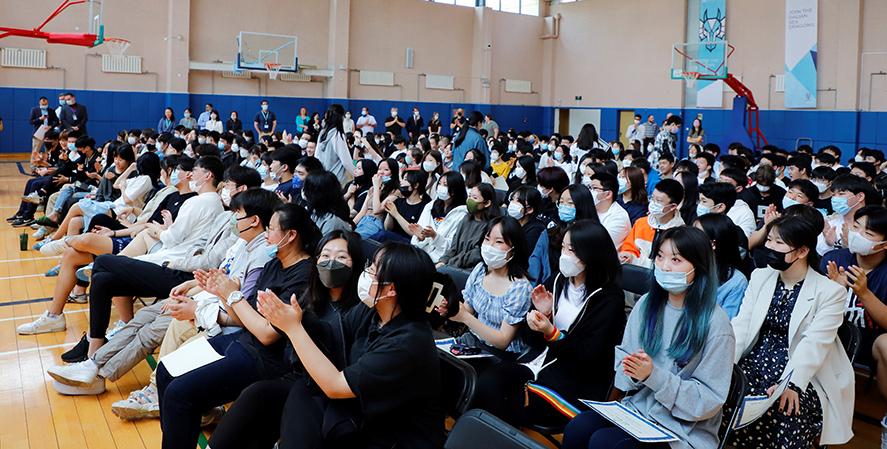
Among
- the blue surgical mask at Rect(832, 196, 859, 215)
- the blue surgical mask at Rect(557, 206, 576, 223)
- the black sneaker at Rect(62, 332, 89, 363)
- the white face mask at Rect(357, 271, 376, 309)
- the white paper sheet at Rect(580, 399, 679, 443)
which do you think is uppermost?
the blue surgical mask at Rect(832, 196, 859, 215)

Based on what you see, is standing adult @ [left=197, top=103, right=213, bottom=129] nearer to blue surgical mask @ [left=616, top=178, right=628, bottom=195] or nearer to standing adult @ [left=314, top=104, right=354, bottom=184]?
standing adult @ [left=314, top=104, right=354, bottom=184]

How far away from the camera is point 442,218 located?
5.47 meters

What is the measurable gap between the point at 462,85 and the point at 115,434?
20253 mm

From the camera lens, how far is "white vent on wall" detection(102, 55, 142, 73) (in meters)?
17.3

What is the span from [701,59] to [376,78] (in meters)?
9.52

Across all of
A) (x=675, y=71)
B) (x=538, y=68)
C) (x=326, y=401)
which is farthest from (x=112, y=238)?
(x=538, y=68)

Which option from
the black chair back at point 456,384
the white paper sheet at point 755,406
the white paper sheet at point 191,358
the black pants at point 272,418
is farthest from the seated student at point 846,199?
the white paper sheet at point 191,358

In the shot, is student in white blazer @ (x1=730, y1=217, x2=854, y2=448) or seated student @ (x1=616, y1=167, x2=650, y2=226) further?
seated student @ (x1=616, y1=167, x2=650, y2=226)

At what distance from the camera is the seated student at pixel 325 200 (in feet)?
15.1

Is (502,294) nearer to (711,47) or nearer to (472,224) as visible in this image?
(472,224)

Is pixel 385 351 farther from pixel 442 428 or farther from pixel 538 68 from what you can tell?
pixel 538 68

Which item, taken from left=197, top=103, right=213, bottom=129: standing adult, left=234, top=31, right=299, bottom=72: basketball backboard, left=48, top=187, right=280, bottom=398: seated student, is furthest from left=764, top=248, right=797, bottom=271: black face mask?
left=234, top=31, right=299, bottom=72: basketball backboard

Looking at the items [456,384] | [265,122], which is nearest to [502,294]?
[456,384]

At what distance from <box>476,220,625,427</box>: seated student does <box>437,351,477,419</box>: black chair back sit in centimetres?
16
